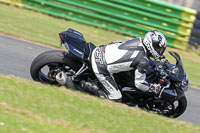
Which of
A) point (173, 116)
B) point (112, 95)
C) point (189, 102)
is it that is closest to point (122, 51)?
point (112, 95)

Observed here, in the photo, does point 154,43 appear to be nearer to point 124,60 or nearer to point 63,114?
point 124,60

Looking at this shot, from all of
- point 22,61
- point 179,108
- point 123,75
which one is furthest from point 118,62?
point 22,61

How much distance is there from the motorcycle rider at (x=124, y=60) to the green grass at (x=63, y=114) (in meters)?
0.40

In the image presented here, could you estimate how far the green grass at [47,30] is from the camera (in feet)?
32.8

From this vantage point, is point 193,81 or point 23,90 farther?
point 193,81

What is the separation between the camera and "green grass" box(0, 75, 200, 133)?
4223 mm

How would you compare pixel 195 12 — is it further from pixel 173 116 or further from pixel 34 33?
pixel 173 116

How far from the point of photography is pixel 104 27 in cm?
1251

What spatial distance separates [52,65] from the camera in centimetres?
613

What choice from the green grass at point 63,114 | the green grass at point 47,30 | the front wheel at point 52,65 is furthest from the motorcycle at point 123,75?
the green grass at point 47,30

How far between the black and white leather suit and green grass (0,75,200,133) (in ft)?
1.35

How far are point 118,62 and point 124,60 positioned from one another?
0.11m

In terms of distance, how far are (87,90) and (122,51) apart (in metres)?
1.02

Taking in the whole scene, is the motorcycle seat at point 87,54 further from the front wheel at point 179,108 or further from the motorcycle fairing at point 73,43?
the front wheel at point 179,108
